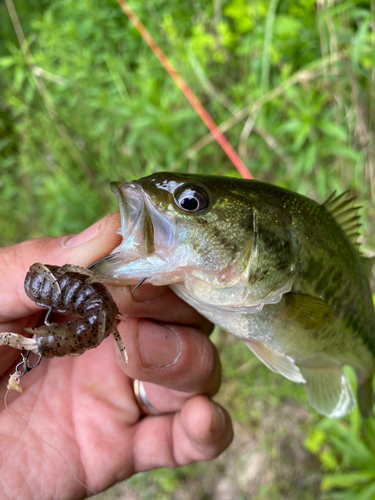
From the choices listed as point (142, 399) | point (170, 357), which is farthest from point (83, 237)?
point (142, 399)

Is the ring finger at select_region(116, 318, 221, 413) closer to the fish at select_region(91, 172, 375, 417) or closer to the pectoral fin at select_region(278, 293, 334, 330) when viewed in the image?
the fish at select_region(91, 172, 375, 417)

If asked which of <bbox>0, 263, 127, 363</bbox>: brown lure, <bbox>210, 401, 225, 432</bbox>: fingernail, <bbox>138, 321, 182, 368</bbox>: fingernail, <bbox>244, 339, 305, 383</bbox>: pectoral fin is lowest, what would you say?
<bbox>210, 401, 225, 432</bbox>: fingernail

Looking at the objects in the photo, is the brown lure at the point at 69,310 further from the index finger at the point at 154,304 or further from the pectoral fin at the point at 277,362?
the pectoral fin at the point at 277,362

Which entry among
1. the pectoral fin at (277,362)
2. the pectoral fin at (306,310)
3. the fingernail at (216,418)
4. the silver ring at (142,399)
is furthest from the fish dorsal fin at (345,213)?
the silver ring at (142,399)

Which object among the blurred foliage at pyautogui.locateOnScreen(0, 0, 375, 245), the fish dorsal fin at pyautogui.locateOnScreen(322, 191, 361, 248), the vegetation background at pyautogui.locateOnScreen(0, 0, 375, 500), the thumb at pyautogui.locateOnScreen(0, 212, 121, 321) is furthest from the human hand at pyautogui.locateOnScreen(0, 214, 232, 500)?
the blurred foliage at pyautogui.locateOnScreen(0, 0, 375, 245)

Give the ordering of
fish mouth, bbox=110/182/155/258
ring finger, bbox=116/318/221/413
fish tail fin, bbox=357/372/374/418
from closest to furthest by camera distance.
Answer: fish mouth, bbox=110/182/155/258 < ring finger, bbox=116/318/221/413 < fish tail fin, bbox=357/372/374/418

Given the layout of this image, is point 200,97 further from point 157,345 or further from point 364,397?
point 364,397
